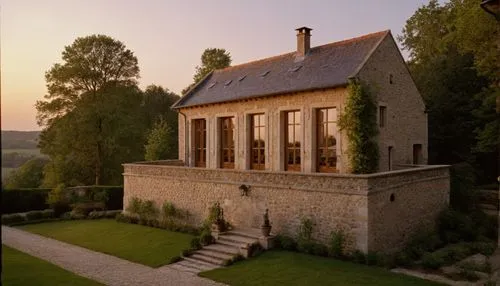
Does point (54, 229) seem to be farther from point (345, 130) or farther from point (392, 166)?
point (392, 166)

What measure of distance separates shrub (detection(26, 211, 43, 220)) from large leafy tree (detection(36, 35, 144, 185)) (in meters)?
7.41

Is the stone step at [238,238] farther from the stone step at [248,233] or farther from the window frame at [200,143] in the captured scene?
the window frame at [200,143]

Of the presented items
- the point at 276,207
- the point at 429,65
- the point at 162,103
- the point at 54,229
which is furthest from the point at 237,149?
the point at 162,103

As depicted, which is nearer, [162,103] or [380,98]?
[380,98]

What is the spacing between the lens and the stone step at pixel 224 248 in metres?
15.9

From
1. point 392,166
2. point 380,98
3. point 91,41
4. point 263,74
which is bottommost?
point 392,166

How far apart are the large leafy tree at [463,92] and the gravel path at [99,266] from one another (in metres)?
18.7

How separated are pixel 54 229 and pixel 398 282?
18849 millimetres

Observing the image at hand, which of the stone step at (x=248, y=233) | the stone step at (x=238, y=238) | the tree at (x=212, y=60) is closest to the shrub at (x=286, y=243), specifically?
the stone step at (x=248, y=233)

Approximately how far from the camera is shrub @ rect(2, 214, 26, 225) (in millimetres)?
25156

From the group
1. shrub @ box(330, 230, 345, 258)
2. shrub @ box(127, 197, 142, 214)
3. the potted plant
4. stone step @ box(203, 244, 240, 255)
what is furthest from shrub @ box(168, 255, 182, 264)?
shrub @ box(127, 197, 142, 214)

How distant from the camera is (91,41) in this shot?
1394 inches

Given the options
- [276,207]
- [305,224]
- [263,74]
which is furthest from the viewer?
[263,74]

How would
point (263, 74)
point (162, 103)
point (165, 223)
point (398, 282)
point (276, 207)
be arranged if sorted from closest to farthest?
1. point (398, 282)
2. point (276, 207)
3. point (165, 223)
4. point (263, 74)
5. point (162, 103)
